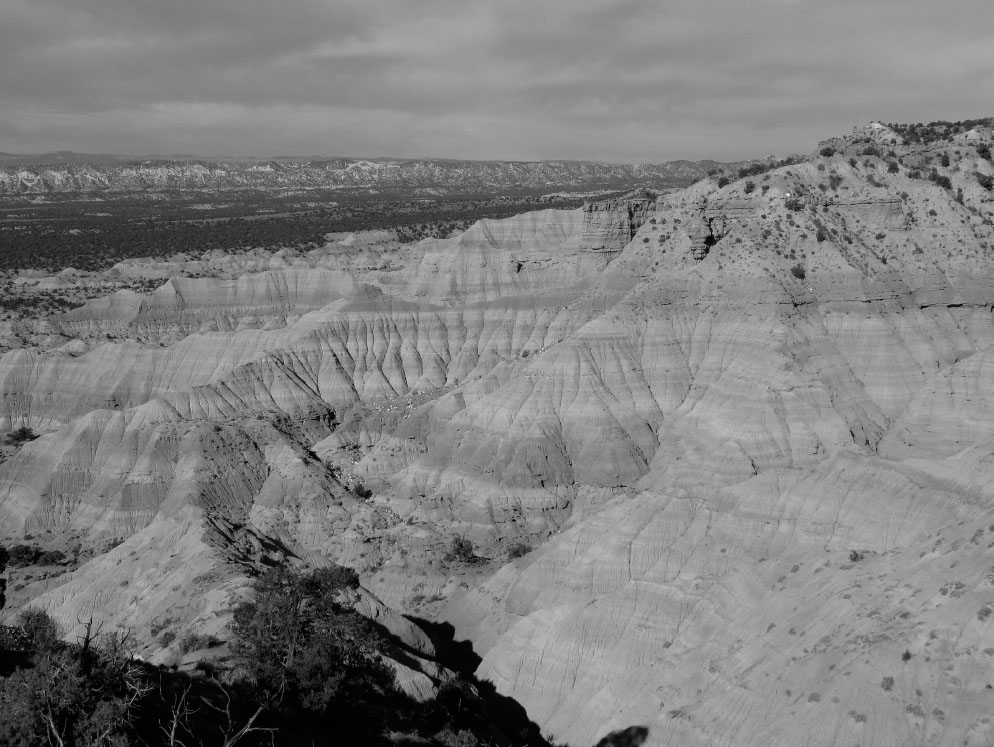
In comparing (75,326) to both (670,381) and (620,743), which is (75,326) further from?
(620,743)

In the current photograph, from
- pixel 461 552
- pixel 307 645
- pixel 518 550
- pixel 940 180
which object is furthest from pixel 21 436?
pixel 940 180

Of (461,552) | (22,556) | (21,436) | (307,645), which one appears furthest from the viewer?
(21,436)

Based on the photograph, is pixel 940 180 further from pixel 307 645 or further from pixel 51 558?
pixel 51 558

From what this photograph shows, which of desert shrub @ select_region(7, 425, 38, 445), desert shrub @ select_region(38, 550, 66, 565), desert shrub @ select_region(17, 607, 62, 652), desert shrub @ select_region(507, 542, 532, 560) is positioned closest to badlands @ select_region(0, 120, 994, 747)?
desert shrub @ select_region(507, 542, 532, 560)

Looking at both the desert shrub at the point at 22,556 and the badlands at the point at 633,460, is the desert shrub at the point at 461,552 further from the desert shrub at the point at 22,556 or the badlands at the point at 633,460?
the desert shrub at the point at 22,556

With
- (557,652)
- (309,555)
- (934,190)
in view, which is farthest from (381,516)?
(934,190)

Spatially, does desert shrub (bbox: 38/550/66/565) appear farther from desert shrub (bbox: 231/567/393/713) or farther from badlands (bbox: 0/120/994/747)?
desert shrub (bbox: 231/567/393/713)
